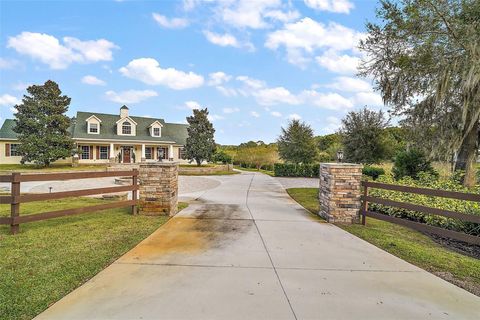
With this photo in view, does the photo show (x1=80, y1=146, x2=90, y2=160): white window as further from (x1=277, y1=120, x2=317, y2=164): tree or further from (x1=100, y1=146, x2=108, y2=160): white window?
(x1=277, y1=120, x2=317, y2=164): tree

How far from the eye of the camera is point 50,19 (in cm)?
1052

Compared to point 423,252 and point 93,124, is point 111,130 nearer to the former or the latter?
point 93,124

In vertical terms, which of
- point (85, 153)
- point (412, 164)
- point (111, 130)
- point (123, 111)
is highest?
point (123, 111)

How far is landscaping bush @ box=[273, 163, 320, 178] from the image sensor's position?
22797 millimetres

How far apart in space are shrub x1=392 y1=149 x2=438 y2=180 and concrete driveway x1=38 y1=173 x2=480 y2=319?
9729 millimetres

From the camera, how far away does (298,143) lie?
23.5m

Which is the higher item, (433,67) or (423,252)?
(433,67)

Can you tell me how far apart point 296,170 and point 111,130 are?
19781 millimetres

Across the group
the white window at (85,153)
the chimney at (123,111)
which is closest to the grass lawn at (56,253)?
the white window at (85,153)

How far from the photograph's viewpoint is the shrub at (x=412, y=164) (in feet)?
41.2

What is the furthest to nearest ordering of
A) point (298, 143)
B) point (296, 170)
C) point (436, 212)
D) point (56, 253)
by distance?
point (298, 143) → point (296, 170) → point (436, 212) → point (56, 253)

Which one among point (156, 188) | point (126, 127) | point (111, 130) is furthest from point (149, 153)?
point (156, 188)

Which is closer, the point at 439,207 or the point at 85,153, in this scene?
the point at 439,207

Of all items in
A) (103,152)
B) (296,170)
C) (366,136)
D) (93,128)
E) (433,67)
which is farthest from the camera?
(103,152)
